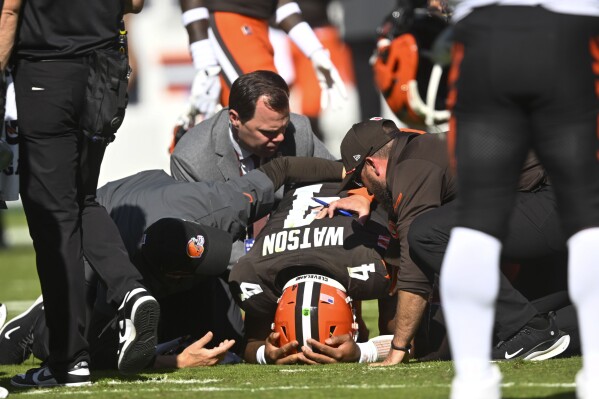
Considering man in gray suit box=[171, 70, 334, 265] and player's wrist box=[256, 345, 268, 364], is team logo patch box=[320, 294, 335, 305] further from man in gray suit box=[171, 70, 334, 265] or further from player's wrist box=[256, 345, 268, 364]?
man in gray suit box=[171, 70, 334, 265]

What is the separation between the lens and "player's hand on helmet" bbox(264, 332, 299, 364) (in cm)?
510

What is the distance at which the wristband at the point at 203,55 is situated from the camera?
7340 mm

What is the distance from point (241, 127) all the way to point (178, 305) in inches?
38.2

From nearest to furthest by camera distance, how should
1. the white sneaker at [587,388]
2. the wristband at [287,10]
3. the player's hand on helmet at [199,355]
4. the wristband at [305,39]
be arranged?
the white sneaker at [587,388] < the player's hand on helmet at [199,355] < the wristband at [305,39] < the wristband at [287,10]

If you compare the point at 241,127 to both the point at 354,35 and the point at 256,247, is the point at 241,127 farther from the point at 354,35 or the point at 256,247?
the point at 354,35

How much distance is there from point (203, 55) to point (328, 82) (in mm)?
731

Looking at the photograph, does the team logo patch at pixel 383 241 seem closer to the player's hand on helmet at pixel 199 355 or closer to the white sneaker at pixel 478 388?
the player's hand on helmet at pixel 199 355

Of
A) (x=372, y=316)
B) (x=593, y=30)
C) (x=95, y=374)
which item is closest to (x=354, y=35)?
(x=372, y=316)

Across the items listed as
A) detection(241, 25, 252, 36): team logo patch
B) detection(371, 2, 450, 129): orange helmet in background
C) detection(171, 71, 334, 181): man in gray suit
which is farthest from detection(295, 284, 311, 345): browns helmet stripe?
detection(371, 2, 450, 129): orange helmet in background

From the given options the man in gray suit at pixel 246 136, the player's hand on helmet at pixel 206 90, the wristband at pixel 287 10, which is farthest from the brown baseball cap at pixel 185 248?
the wristband at pixel 287 10

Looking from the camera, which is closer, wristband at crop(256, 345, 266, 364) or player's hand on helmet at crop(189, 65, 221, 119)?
wristband at crop(256, 345, 266, 364)

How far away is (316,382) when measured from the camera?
4.34 meters

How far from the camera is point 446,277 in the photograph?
3.36 metres

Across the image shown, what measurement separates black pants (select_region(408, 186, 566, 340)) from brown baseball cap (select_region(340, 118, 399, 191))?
1.40 feet
